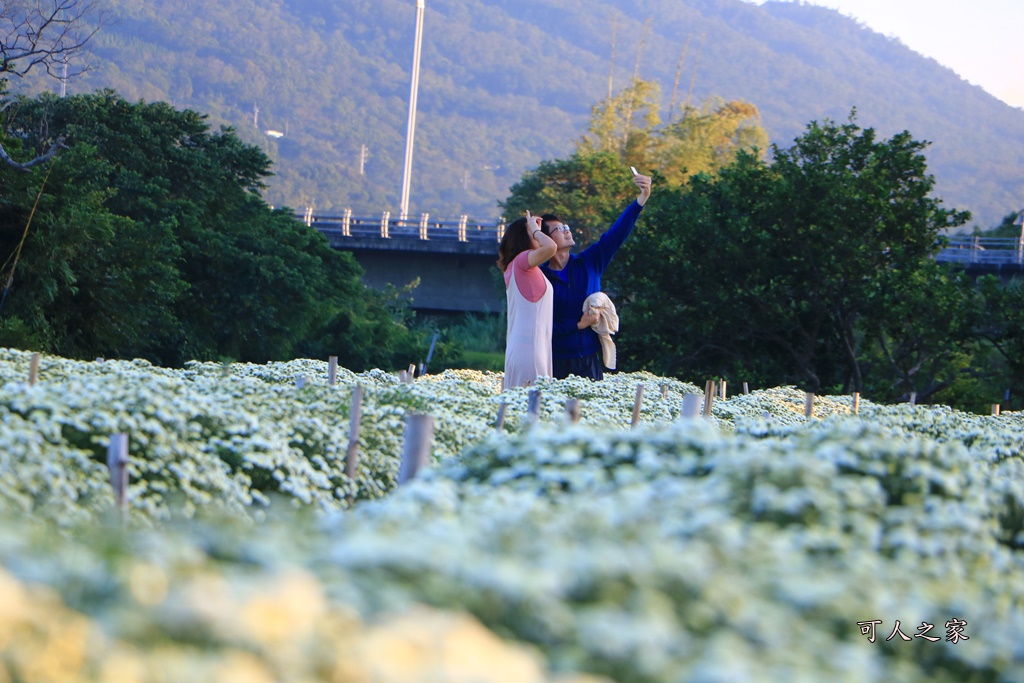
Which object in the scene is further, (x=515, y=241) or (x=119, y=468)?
(x=515, y=241)

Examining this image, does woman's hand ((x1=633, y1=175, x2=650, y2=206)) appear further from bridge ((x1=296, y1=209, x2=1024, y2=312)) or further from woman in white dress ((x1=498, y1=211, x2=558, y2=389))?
bridge ((x1=296, y1=209, x2=1024, y2=312))

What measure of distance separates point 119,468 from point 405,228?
4153 centimetres

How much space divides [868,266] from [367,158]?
175m

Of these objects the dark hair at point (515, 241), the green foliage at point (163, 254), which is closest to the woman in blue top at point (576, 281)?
the dark hair at point (515, 241)

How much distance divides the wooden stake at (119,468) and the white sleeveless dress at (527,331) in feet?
16.5

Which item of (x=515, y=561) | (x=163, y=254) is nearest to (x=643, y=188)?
(x=515, y=561)

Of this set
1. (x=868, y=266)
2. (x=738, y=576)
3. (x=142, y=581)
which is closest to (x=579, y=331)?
(x=738, y=576)

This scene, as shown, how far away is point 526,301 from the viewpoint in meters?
9.74

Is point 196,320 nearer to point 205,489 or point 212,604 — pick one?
point 205,489

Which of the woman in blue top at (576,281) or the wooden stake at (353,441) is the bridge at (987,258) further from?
the wooden stake at (353,441)

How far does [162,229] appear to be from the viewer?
23.3 metres

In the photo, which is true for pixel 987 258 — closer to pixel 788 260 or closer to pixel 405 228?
pixel 788 260

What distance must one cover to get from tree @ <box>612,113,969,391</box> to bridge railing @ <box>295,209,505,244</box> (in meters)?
18.0

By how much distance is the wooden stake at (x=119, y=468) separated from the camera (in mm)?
4871
